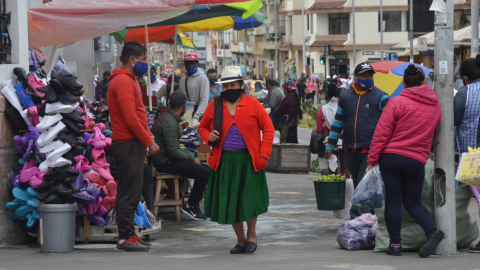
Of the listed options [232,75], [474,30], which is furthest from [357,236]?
[474,30]

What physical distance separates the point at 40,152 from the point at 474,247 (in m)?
4.29

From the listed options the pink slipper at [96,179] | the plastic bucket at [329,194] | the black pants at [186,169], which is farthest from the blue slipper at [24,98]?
the plastic bucket at [329,194]

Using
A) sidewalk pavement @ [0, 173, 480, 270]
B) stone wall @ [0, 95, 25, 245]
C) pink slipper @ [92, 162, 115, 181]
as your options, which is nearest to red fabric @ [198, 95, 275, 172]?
sidewalk pavement @ [0, 173, 480, 270]

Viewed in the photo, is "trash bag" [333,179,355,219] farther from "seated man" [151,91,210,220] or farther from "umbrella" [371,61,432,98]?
"umbrella" [371,61,432,98]

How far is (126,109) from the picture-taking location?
7.76 metres

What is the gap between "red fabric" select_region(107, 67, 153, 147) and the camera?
25.5ft

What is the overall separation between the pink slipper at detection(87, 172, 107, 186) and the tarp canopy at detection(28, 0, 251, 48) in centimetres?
197

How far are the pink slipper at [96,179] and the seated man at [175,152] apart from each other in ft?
5.36

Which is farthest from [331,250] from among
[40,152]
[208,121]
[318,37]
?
[318,37]

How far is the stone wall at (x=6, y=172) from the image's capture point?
8344mm

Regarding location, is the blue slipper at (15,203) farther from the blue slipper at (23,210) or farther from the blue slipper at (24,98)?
the blue slipper at (24,98)

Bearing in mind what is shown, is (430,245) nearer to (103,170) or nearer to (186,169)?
(103,170)

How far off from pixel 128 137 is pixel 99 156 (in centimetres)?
78

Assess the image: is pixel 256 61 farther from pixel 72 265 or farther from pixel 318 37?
pixel 72 265
